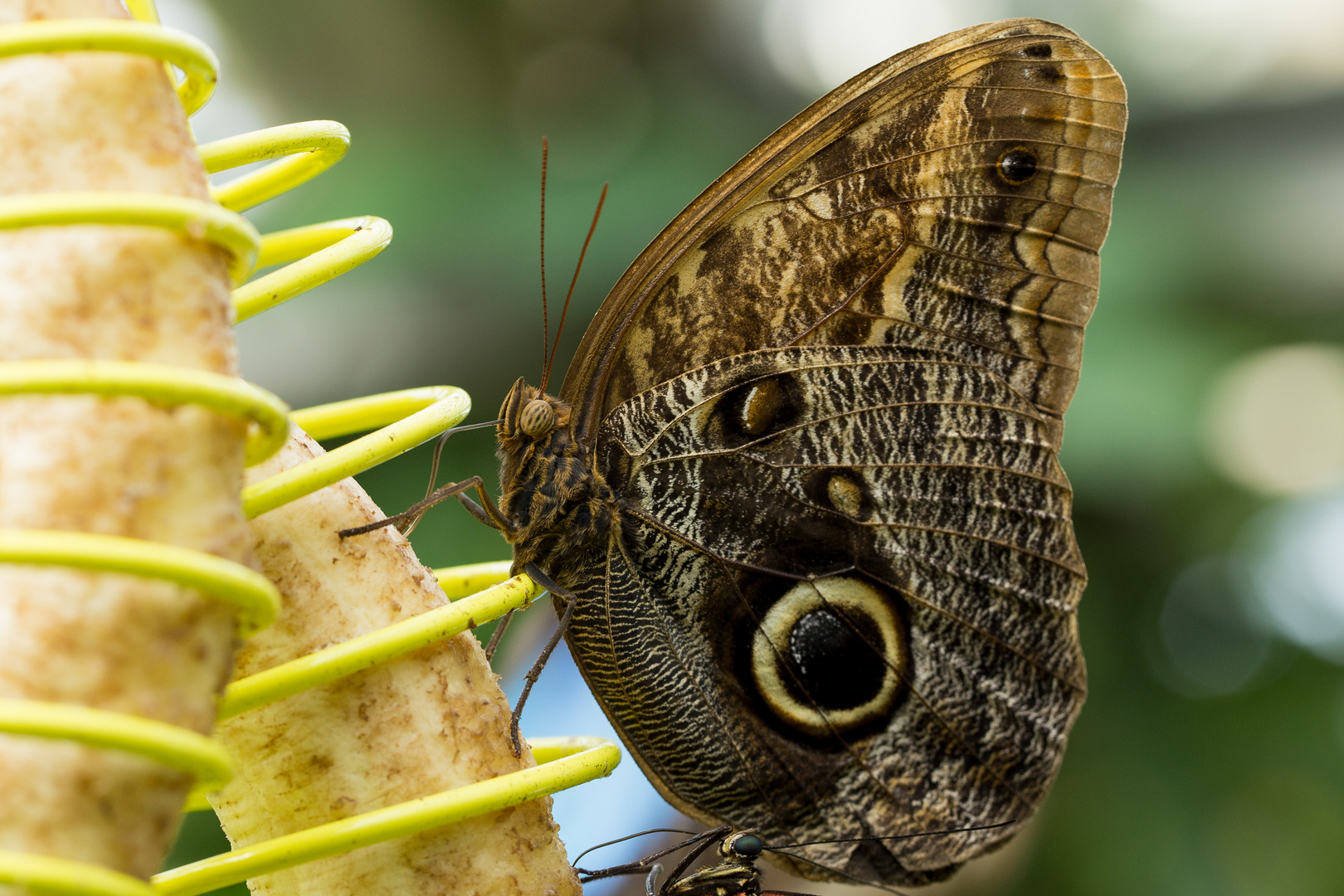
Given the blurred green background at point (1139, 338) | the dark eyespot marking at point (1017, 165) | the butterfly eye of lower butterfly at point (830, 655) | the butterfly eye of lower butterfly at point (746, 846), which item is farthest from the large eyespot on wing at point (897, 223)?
the blurred green background at point (1139, 338)

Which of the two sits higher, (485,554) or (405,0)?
(405,0)

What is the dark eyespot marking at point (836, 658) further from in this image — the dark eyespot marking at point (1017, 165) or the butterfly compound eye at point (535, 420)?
the dark eyespot marking at point (1017, 165)

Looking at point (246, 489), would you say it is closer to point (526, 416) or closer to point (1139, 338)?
point (526, 416)

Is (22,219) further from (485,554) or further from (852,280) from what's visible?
(485,554)

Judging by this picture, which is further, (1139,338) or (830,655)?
(1139,338)

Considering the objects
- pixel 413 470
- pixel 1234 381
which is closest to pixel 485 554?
pixel 413 470

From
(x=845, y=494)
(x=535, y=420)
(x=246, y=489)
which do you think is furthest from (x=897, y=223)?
(x=246, y=489)

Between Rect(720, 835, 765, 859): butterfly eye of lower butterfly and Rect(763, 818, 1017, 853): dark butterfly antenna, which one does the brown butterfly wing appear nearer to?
Rect(763, 818, 1017, 853): dark butterfly antenna
